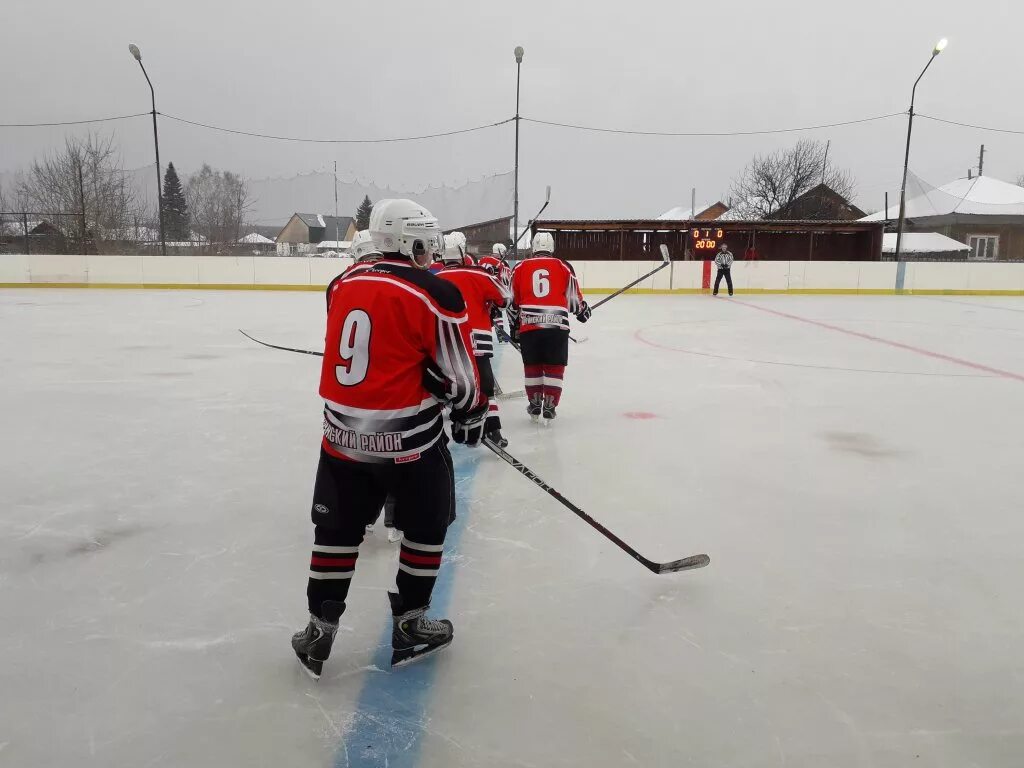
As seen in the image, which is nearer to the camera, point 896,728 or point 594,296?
point 896,728

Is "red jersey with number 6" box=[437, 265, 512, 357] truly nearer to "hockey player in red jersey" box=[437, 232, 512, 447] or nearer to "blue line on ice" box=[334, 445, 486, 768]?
"hockey player in red jersey" box=[437, 232, 512, 447]

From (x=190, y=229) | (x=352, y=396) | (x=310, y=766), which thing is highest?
(x=190, y=229)

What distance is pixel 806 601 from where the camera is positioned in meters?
2.06

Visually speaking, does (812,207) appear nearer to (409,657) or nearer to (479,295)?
(479,295)

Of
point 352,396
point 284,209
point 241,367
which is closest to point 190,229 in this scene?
point 284,209

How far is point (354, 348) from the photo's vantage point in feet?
5.22

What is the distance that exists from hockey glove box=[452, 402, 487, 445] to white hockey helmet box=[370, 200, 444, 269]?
385mm

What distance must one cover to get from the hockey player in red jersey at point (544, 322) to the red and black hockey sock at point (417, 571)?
245cm

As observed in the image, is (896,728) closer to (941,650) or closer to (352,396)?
(941,650)

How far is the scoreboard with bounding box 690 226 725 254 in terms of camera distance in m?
19.5

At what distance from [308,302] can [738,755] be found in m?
11.5

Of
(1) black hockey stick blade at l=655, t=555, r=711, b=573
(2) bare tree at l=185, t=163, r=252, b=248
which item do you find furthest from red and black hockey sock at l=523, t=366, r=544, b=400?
(2) bare tree at l=185, t=163, r=252, b=248

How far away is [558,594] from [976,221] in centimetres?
3302

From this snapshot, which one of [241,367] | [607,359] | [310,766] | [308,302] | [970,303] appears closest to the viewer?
[310,766]
